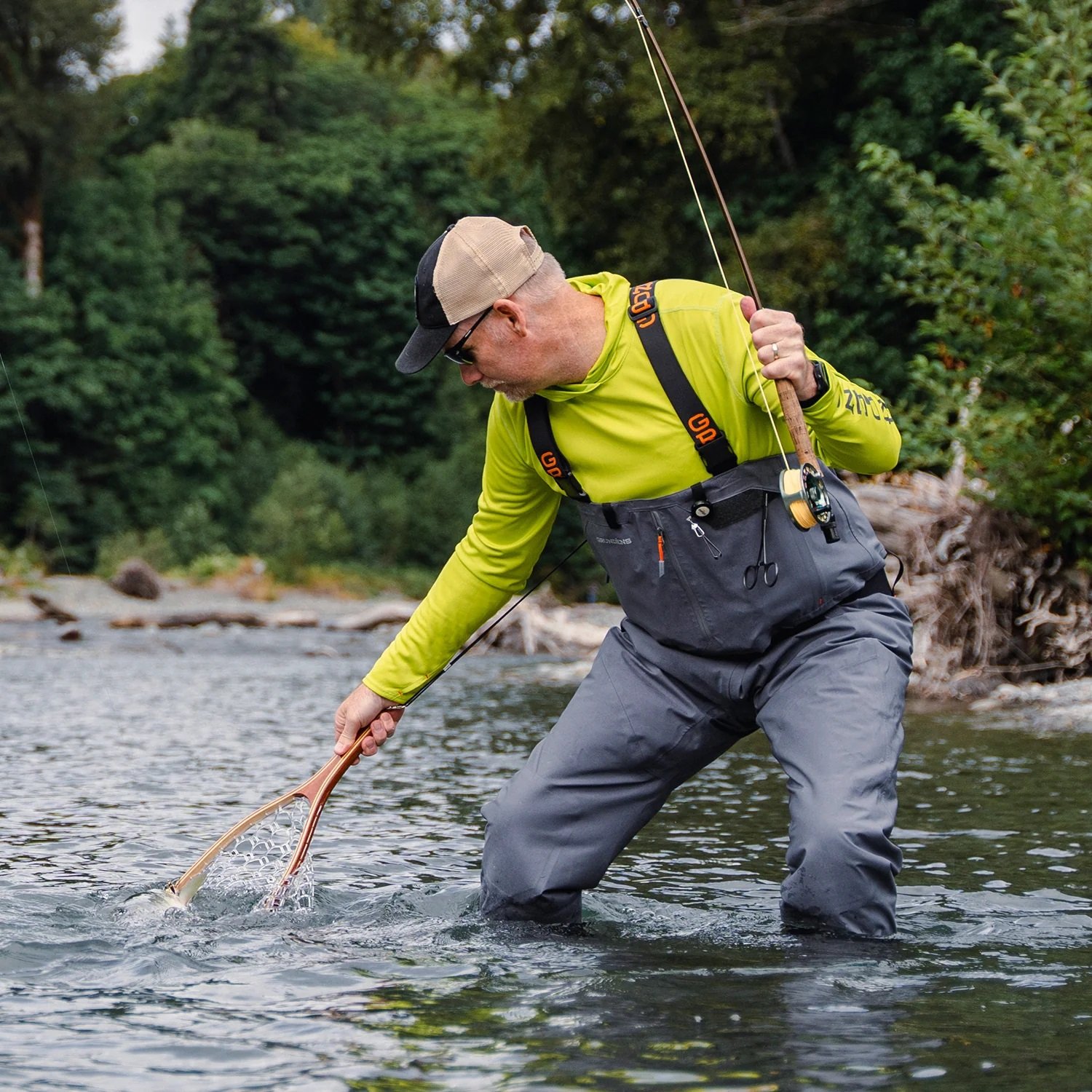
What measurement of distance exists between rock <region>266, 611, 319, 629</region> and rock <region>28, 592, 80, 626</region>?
297 centimetres

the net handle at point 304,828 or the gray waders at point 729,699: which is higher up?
the gray waders at point 729,699

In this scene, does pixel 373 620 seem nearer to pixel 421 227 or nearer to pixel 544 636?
pixel 544 636

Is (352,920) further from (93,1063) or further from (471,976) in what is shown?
(93,1063)

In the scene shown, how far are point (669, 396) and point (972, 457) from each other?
22.9ft

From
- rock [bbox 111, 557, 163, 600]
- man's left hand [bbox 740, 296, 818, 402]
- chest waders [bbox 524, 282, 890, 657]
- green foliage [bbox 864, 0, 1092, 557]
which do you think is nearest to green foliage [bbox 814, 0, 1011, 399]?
green foliage [bbox 864, 0, 1092, 557]

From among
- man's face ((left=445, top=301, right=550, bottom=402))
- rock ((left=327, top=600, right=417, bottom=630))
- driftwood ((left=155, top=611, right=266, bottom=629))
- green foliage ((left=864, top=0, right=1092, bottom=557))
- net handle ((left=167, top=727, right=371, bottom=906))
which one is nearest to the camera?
man's face ((left=445, top=301, right=550, bottom=402))

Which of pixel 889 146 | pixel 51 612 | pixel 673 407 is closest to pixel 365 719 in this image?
pixel 673 407

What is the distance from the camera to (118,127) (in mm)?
49969

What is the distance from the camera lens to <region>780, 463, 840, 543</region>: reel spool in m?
3.60

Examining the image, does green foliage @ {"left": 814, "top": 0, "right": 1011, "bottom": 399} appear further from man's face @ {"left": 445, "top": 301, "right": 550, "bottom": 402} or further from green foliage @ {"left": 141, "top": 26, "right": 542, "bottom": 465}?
green foliage @ {"left": 141, "top": 26, "right": 542, "bottom": 465}

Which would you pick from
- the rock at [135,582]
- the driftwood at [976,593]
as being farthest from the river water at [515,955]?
the rock at [135,582]

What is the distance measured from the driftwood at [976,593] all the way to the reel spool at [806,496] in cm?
743

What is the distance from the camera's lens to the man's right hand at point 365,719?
4.50 m

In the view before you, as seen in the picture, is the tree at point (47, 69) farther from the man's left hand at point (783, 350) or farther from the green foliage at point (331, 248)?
the man's left hand at point (783, 350)
